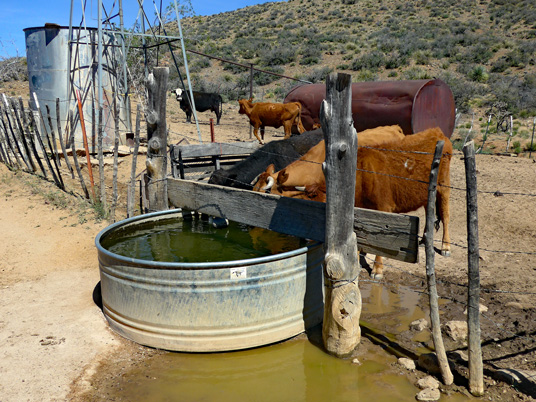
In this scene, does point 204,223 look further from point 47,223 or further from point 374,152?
point 47,223

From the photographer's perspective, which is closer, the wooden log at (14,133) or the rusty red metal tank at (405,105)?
the rusty red metal tank at (405,105)

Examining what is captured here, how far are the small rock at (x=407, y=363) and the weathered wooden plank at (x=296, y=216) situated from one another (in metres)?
0.89

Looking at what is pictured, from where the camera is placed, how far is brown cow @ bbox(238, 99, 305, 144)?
13.5 meters

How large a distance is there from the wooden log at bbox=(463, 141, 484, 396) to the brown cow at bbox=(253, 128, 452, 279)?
2.14 metres

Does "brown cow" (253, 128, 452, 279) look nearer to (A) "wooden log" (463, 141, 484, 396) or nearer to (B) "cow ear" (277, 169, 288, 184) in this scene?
(B) "cow ear" (277, 169, 288, 184)

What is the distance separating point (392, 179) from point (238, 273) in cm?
288

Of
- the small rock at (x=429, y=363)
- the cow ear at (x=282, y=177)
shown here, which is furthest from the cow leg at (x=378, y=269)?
the small rock at (x=429, y=363)

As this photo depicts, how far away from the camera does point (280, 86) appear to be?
99.0 ft

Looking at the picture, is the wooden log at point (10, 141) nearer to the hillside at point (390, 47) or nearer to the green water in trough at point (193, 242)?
the green water in trough at point (193, 242)

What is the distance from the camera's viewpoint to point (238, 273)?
163 inches

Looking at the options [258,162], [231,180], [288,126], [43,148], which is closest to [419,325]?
[231,180]

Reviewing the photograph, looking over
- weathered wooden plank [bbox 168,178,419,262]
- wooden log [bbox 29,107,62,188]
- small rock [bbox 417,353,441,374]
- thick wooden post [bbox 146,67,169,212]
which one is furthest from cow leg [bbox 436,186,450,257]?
wooden log [bbox 29,107,62,188]

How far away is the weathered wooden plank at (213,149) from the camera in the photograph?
26.1 ft

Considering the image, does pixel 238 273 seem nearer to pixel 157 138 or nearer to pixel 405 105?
pixel 157 138
